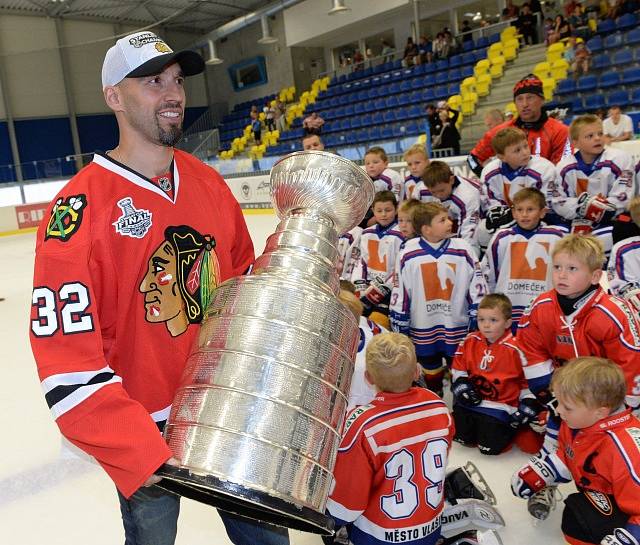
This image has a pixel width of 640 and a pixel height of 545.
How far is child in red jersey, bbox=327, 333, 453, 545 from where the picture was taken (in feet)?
5.54

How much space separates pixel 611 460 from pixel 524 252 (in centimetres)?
145

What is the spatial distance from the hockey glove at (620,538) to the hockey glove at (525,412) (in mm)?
781

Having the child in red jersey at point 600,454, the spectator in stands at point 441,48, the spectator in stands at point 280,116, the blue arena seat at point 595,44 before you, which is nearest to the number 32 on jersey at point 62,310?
the child in red jersey at point 600,454

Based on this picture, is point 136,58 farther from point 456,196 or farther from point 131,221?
point 456,196

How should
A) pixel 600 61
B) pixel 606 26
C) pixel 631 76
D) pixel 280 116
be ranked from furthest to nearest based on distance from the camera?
pixel 280 116
pixel 606 26
pixel 600 61
pixel 631 76

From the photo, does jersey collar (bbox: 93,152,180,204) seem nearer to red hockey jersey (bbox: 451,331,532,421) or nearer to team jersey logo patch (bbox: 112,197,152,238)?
team jersey logo patch (bbox: 112,197,152,238)

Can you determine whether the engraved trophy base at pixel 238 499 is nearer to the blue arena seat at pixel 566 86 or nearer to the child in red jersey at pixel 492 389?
the child in red jersey at pixel 492 389

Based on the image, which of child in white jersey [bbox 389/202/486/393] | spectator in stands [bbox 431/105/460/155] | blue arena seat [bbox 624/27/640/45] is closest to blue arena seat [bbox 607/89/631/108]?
blue arena seat [bbox 624/27/640/45]

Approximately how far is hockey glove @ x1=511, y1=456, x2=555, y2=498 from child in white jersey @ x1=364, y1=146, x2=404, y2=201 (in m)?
2.54

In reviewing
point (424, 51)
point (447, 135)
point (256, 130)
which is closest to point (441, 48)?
point (424, 51)

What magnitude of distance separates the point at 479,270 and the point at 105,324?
220 centimetres

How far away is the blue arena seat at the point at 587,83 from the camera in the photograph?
9945 mm

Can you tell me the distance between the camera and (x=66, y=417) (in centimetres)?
90

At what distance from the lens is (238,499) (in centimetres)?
89
